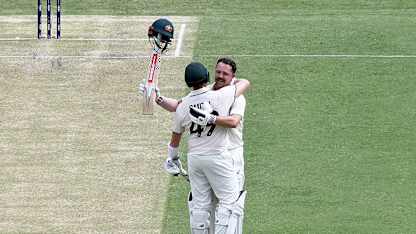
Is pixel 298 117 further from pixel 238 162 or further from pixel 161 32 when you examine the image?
pixel 161 32

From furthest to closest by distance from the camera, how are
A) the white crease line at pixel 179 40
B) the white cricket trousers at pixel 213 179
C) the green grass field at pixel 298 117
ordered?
the white crease line at pixel 179 40 → the green grass field at pixel 298 117 → the white cricket trousers at pixel 213 179

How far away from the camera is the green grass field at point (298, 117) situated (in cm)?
1544

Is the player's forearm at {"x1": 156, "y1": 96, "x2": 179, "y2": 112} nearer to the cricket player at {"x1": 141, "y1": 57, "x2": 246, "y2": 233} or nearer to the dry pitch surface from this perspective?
the cricket player at {"x1": 141, "y1": 57, "x2": 246, "y2": 233}

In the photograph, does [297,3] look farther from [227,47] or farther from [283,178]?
[283,178]

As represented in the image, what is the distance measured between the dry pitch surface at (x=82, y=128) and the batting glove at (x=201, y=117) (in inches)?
104

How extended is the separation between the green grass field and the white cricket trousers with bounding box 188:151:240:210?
1804mm

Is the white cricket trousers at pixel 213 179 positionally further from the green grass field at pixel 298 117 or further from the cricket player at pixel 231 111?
the green grass field at pixel 298 117

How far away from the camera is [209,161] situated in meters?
12.9

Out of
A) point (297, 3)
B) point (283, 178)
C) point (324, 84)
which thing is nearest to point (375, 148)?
point (283, 178)

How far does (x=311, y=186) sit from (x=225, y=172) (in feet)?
11.7

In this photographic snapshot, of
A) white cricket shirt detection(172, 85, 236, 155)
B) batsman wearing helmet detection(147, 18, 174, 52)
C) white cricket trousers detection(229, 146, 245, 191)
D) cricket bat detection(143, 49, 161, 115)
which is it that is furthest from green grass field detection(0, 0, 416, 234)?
batsman wearing helmet detection(147, 18, 174, 52)

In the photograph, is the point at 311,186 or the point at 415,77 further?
the point at 415,77

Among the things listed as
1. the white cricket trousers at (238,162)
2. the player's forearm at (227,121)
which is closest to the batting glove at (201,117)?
Result: the player's forearm at (227,121)

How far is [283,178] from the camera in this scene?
1666 centimetres
